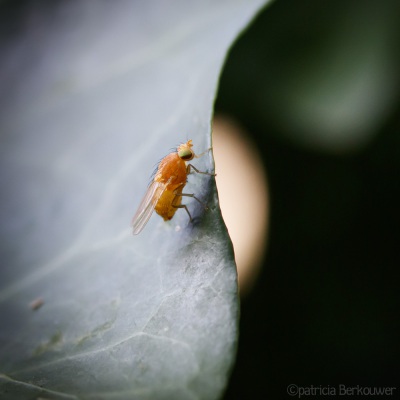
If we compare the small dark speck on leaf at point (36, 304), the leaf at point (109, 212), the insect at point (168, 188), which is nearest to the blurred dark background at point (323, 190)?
the leaf at point (109, 212)

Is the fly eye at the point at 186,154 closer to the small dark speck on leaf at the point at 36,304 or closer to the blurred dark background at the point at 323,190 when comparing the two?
the small dark speck on leaf at the point at 36,304

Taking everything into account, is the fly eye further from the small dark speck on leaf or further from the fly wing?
the small dark speck on leaf

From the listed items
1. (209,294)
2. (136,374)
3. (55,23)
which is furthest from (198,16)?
(136,374)

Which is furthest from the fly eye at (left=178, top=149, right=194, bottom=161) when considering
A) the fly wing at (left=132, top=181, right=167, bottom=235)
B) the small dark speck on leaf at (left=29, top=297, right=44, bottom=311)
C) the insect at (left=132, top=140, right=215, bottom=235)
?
the small dark speck on leaf at (left=29, top=297, right=44, bottom=311)

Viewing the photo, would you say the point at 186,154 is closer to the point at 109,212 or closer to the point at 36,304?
the point at 109,212

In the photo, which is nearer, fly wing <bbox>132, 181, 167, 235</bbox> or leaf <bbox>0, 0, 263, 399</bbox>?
leaf <bbox>0, 0, 263, 399</bbox>

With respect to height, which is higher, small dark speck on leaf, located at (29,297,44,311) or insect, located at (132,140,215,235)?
insect, located at (132,140,215,235)

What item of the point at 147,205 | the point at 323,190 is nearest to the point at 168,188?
the point at 147,205
